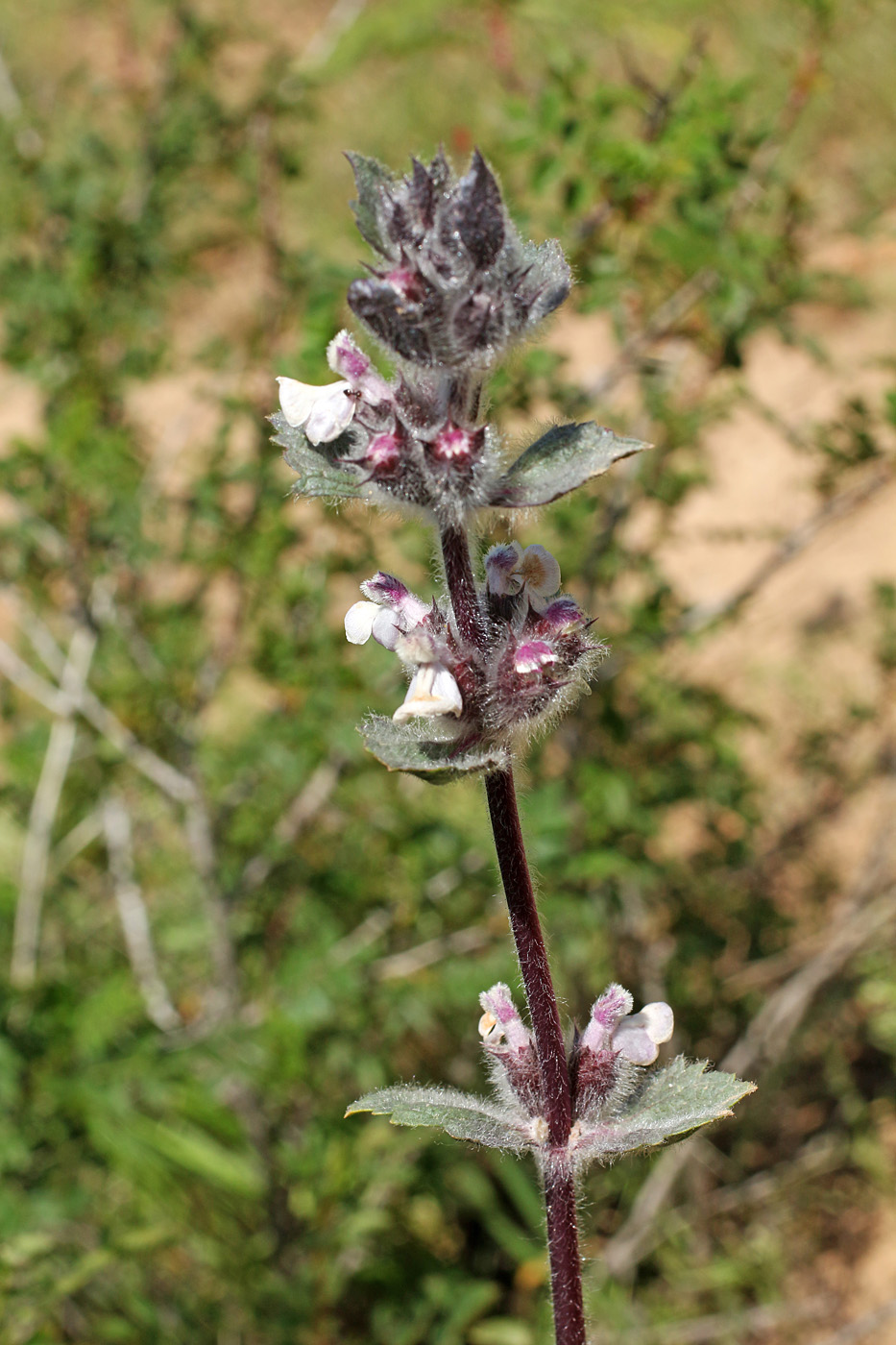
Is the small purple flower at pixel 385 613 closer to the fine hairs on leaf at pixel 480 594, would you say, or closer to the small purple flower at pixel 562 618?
the fine hairs on leaf at pixel 480 594

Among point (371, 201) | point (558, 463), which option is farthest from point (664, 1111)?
point (371, 201)

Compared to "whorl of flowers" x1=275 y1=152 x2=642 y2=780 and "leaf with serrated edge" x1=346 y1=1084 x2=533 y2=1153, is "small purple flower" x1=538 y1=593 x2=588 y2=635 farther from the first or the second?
"leaf with serrated edge" x1=346 y1=1084 x2=533 y2=1153

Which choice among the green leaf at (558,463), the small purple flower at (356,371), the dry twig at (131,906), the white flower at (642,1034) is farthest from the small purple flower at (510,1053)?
the dry twig at (131,906)

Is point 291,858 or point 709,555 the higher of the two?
point 709,555

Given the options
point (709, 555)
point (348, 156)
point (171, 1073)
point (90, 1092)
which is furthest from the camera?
point (709, 555)

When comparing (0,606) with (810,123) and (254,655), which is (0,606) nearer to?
(254,655)

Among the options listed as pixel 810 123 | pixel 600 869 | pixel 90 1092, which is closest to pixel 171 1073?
pixel 90 1092
